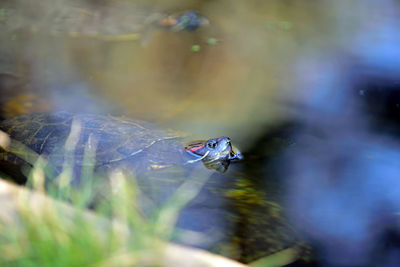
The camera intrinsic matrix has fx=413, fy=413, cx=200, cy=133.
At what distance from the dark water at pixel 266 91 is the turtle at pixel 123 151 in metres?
0.25

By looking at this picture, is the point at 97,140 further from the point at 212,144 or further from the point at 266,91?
the point at 266,91

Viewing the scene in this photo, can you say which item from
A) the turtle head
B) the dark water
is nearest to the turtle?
the turtle head

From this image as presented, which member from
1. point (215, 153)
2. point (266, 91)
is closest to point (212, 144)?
point (215, 153)

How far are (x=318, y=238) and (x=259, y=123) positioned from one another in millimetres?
1818

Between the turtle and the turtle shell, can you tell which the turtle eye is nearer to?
the turtle

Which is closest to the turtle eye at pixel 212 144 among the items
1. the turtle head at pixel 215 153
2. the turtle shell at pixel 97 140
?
the turtle head at pixel 215 153

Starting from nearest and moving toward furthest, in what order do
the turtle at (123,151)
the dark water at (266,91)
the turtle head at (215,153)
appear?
the dark water at (266,91), the turtle at (123,151), the turtle head at (215,153)

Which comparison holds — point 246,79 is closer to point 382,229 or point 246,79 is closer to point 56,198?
point 382,229

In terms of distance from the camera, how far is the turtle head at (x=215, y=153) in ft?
12.1

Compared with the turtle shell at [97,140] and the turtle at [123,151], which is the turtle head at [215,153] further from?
the turtle shell at [97,140]

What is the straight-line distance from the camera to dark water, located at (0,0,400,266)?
3.05 meters

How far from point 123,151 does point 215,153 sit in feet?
2.64

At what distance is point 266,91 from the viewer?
205 inches

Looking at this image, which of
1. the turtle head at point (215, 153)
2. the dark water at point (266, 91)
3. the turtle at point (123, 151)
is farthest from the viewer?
the turtle head at point (215, 153)
